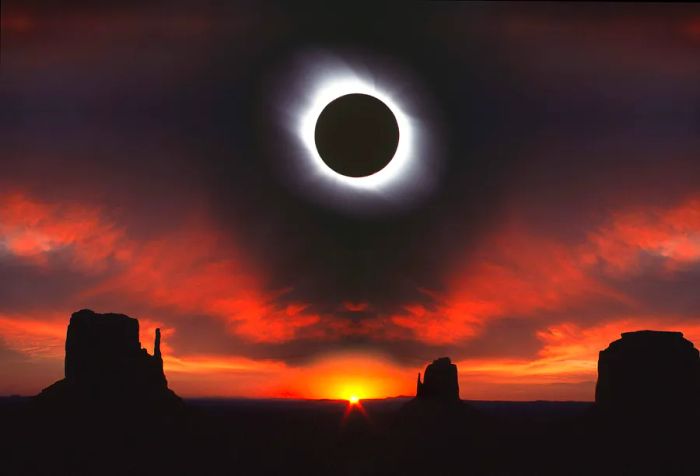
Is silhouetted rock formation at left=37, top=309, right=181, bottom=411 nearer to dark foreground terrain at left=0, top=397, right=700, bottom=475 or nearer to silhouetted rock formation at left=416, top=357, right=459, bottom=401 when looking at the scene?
dark foreground terrain at left=0, top=397, right=700, bottom=475

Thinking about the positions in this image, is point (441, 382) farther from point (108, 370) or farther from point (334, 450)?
point (108, 370)

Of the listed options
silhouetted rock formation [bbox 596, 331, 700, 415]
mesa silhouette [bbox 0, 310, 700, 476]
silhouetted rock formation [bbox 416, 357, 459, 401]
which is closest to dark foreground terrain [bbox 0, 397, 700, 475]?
mesa silhouette [bbox 0, 310, 700, 476]

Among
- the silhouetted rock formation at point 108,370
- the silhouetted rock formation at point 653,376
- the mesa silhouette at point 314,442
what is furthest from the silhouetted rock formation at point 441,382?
the silhouetted rock formation at point 108,370

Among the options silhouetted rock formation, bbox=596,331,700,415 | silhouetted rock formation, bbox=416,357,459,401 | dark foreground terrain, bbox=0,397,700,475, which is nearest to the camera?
dark foreground terrain, bbox=0,397,700,475

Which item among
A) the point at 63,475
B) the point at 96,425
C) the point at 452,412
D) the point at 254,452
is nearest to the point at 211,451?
the point at 254,452

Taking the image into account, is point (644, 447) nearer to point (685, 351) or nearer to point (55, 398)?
point (685, 351)

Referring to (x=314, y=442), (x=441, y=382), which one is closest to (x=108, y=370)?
(x=314, y=442)
